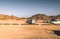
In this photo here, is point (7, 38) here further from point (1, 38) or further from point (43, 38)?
point (43, 38)

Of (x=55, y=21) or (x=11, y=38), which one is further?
(x=55, y=21)

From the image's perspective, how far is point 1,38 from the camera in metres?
15.3

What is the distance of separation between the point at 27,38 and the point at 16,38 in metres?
1.19

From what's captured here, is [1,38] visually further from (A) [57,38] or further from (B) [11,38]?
(A) [57,38]

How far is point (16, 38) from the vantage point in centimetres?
1534

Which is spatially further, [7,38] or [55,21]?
[55,21]

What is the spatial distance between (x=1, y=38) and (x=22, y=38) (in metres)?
2.26

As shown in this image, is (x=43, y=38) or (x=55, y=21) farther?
(x=55, y=21)

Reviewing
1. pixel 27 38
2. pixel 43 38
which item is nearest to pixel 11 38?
pixel 27 38

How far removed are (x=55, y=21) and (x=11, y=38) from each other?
88.9 ft

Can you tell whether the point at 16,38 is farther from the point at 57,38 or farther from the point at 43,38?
the point at 57,38

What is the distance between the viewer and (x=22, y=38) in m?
15.4

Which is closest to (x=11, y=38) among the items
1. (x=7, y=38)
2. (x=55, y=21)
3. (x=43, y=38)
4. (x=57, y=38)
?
(x=7, y=38)

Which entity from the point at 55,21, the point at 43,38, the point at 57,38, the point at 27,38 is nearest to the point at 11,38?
the point at 27,38
